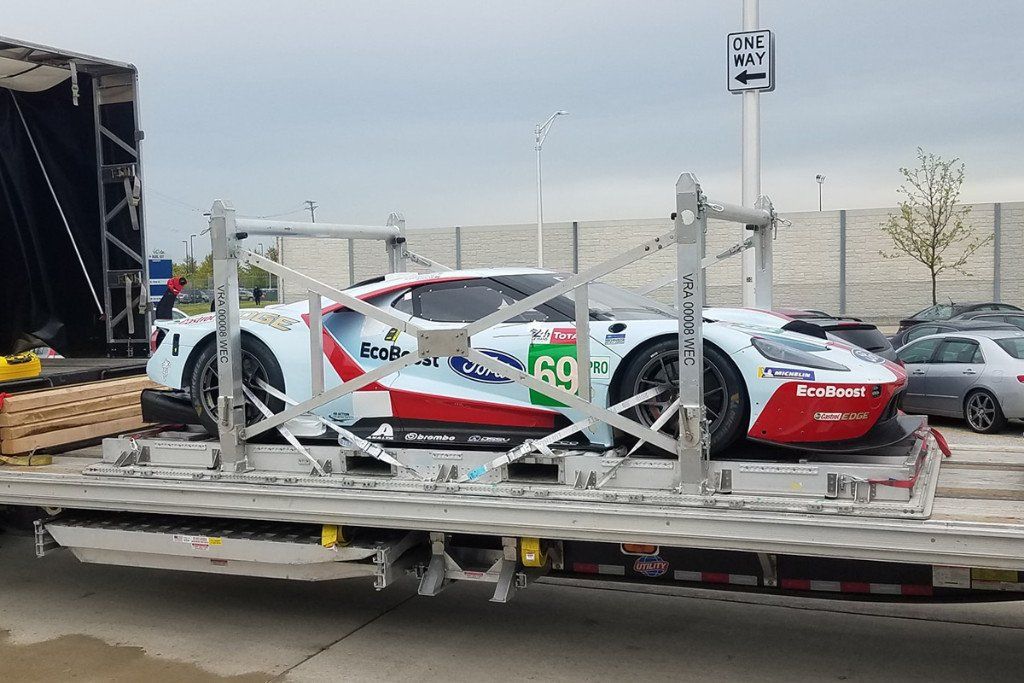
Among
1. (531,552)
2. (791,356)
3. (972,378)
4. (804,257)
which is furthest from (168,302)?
(804,257)

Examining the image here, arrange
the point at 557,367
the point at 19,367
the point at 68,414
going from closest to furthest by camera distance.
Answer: the point at 557,367 → the point at 68,414 → the point at 19,367

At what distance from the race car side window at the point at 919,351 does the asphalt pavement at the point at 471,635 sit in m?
6.71

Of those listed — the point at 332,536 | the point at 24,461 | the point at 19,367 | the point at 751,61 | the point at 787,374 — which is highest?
the point at 751,61

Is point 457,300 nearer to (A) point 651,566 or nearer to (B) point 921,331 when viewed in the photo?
(A) point 651,566

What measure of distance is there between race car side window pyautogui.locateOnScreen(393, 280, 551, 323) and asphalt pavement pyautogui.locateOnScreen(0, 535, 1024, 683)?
182 cm

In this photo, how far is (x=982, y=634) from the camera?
5617 millimetres

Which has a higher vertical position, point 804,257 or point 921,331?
point 804,257

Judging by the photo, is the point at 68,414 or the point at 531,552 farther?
the point at 68,414

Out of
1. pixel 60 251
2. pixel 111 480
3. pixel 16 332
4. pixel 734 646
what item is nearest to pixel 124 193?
pixel 60 251

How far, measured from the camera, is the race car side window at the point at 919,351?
12.3 m

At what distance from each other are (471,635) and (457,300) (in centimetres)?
191

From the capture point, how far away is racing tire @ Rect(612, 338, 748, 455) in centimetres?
490

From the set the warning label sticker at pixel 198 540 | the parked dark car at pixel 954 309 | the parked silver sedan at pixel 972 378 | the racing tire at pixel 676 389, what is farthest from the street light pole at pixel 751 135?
the warning label sticker at pixel 198 540

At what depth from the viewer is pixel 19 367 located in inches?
285
